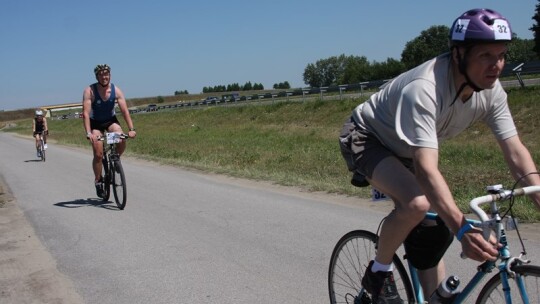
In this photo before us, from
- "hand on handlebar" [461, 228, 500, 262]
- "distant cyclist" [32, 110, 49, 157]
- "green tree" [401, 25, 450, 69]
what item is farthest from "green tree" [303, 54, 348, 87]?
"hand on handlebar" [461, 228, 500, 262]

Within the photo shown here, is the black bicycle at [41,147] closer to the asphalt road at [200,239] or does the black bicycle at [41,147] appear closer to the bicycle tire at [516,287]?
the asphalt road at [200,239]

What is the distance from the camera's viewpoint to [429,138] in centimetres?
277

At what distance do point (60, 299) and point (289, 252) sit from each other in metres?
2.26

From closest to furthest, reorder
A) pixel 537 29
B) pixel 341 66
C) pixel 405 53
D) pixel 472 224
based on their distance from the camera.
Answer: pixel 472 224
pixel 537 29
pixel 405 53
pixel 341 66

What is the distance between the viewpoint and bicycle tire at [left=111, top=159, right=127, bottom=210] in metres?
9.07

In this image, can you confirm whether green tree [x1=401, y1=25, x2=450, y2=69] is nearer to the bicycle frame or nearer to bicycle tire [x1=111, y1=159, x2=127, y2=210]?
bicycle tire [x1=111, y1=159, x2=127, y2=210]

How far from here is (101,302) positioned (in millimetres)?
4891

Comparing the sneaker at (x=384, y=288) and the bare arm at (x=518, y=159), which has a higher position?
the bare arm at (x=518, y=159)

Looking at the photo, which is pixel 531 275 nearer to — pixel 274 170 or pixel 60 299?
pixel 60 299

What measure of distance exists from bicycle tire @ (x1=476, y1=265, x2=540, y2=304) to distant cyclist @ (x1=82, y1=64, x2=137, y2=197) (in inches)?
283

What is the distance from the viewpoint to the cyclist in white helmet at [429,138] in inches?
105

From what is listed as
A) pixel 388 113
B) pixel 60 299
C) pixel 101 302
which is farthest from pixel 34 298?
pixel 388 113

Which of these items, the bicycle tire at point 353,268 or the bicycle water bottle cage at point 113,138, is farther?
the bicycle water bottle cage at point 113,138

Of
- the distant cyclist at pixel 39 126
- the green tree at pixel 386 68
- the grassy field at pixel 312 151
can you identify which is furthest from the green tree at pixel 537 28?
the distant cyclist at pixel 39 126
